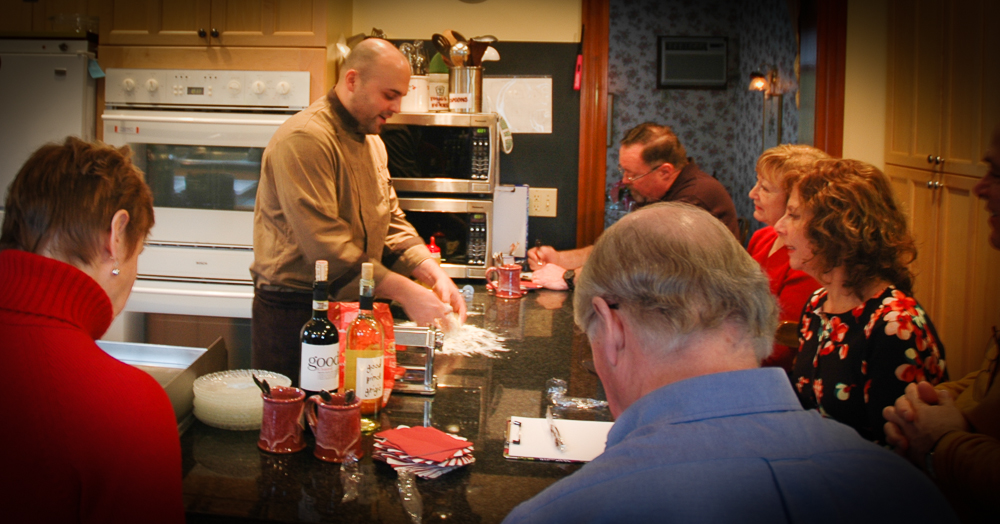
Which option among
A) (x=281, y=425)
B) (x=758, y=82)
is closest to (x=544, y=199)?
(x=758, y=82)

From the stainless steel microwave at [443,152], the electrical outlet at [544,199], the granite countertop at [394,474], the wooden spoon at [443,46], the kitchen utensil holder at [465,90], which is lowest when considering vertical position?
the granite countertop at [394,474]

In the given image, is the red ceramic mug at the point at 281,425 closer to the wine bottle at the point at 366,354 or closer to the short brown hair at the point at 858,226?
the wine bottle at the point at 366,354

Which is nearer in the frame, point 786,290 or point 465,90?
point 786,290

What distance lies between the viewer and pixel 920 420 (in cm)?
127

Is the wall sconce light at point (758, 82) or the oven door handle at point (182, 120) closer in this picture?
the oven door handle at point (182, 120)

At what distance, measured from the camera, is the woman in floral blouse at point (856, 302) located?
1465 millimetres

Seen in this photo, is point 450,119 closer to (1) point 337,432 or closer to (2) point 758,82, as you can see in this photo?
(2) point 758,82

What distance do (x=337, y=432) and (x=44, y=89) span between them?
308 cm

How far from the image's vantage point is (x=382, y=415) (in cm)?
155

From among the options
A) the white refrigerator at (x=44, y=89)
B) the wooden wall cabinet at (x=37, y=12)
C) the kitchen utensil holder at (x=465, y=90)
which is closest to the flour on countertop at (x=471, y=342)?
the kitchen utensil holder at (x=465, y=90)

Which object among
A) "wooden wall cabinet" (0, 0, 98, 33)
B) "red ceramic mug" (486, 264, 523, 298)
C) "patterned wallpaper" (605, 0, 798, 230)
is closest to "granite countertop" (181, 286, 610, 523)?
"red ceramic mug" (486, 264, 523, 298)

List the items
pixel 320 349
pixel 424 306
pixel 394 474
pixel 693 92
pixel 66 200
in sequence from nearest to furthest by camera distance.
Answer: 1. pixel 66 200
2. pixel 394 474
3. pixel 320 349
4. pixel 424 306
5. pixel 693 92

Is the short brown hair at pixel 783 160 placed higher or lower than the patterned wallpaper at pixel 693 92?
lower

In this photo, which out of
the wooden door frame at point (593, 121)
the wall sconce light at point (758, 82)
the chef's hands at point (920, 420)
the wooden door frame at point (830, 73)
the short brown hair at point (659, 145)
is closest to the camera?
the chef's hands at point (920, 420)
